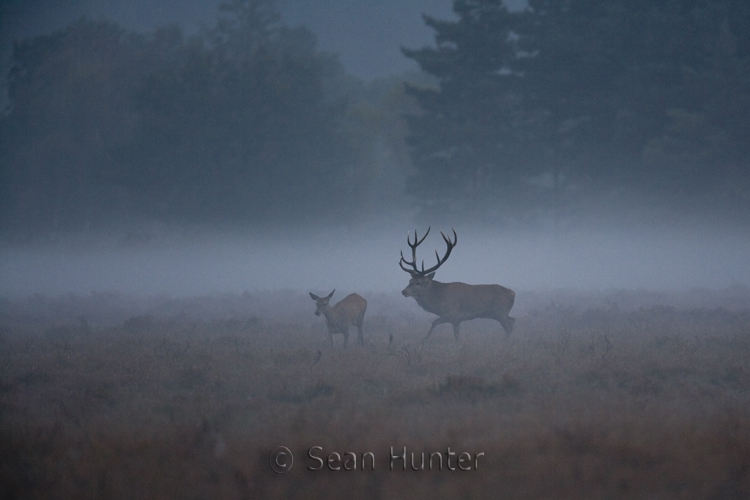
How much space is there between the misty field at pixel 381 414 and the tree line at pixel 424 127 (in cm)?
1960

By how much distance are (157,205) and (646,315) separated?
94.1 feet

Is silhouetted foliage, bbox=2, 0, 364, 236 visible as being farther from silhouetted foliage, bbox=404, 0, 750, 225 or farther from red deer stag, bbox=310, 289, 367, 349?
red deer stag, bbox=310, 289, 367, 349

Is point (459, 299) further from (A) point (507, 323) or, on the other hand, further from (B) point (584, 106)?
(B) point (584, 106)

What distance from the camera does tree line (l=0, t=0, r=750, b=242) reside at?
93.2ft

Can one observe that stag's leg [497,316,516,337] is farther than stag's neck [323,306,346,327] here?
Yes

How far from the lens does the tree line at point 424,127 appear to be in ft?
93.2

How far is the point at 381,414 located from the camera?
6.01 meters

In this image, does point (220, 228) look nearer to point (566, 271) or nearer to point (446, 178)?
point (446, 178)

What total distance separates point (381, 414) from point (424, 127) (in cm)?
2850

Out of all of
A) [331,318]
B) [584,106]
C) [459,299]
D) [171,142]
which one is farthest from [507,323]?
[171,142]

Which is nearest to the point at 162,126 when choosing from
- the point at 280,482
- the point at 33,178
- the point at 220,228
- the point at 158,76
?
the point at 158,76

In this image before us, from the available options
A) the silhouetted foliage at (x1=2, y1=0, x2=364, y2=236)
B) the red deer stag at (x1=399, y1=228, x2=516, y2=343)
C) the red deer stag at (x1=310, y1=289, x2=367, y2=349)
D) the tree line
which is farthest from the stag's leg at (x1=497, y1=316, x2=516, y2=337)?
the silhouetted foliage at (x1=2, y1=0, x2=364, y2=236)

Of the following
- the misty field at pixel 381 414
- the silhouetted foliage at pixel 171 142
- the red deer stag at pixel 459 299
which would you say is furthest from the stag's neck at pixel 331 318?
the silhouetted foliage at pixel 171 142

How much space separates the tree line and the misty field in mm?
19600
